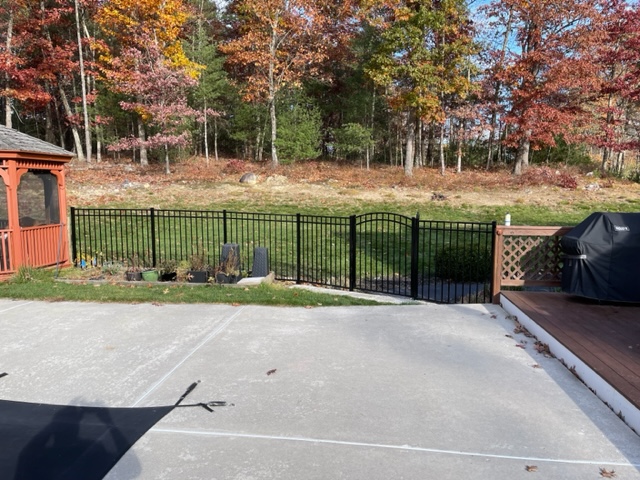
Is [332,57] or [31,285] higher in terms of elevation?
[332,57]

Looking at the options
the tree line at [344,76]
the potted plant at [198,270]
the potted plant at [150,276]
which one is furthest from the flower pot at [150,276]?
the tree line at [344,76]

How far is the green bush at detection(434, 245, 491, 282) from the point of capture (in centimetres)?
955

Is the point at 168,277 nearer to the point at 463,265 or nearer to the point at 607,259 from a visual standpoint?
the point at 463,265

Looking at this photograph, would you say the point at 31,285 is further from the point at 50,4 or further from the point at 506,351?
the point at 50,4

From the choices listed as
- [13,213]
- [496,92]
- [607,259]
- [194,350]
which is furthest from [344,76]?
[194,350]

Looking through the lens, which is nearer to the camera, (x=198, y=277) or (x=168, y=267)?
(x=198, y=277)

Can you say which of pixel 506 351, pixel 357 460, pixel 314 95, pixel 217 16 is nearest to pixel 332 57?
pixel 314 95

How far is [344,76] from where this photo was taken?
3152 cm

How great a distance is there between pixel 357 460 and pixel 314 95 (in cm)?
3214

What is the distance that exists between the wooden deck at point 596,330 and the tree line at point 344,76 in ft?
64.0

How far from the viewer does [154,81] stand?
78.8 ft

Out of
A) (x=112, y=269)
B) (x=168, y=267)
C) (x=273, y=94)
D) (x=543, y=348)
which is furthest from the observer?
(x=273, y=94)

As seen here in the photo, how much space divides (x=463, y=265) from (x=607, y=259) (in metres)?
3.75

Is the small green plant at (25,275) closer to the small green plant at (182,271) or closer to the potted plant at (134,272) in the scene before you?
the potted plant at (134,272)
